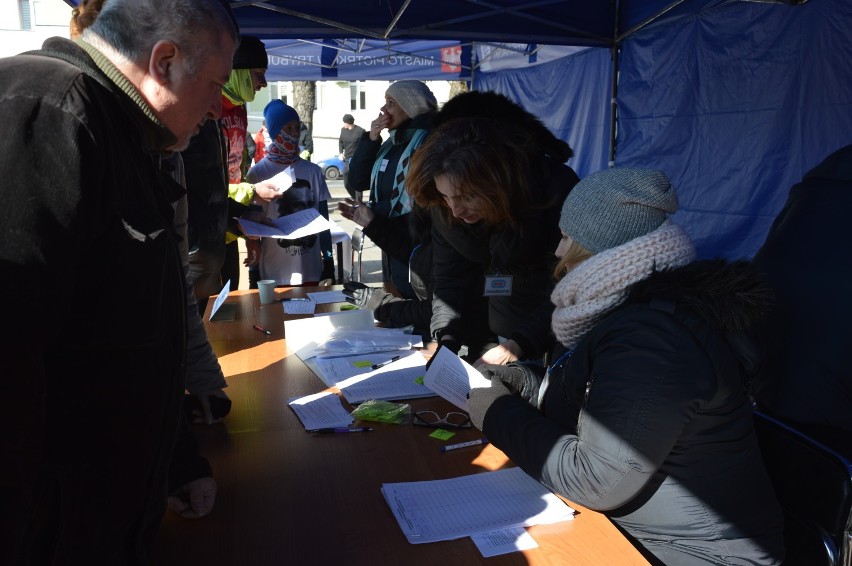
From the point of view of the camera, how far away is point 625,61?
524 centimetres

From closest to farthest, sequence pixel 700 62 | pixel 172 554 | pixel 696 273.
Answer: pixel 172 554 → pixel 696 273 → pixel 700 62

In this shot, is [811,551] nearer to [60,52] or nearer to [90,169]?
[90,169]

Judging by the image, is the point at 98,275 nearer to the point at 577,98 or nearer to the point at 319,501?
the point at 319,501

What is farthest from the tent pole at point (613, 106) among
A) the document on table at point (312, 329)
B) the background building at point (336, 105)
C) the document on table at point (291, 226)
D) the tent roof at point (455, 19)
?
the background building at point (336, 105)

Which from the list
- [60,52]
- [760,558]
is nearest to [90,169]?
[60,52]

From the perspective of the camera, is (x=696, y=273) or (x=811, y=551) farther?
(x=811, y=551)

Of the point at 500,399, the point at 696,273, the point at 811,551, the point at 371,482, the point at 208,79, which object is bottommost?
the point at 811,551

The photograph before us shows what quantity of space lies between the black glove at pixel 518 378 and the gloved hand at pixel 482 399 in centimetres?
12

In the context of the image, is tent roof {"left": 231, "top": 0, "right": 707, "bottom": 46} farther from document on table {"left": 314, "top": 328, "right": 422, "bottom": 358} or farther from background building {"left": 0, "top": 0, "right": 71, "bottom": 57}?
background building {"left": 0, "top": 0, "right": 71, "bottom": 57}

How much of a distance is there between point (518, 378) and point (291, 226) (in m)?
1.94

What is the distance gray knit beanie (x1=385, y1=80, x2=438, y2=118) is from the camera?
3.87 m

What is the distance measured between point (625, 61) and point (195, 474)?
4.88 m

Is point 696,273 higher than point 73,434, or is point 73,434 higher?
point 696,273

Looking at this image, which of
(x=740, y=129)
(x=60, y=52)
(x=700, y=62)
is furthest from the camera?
(x=700, y=62)
